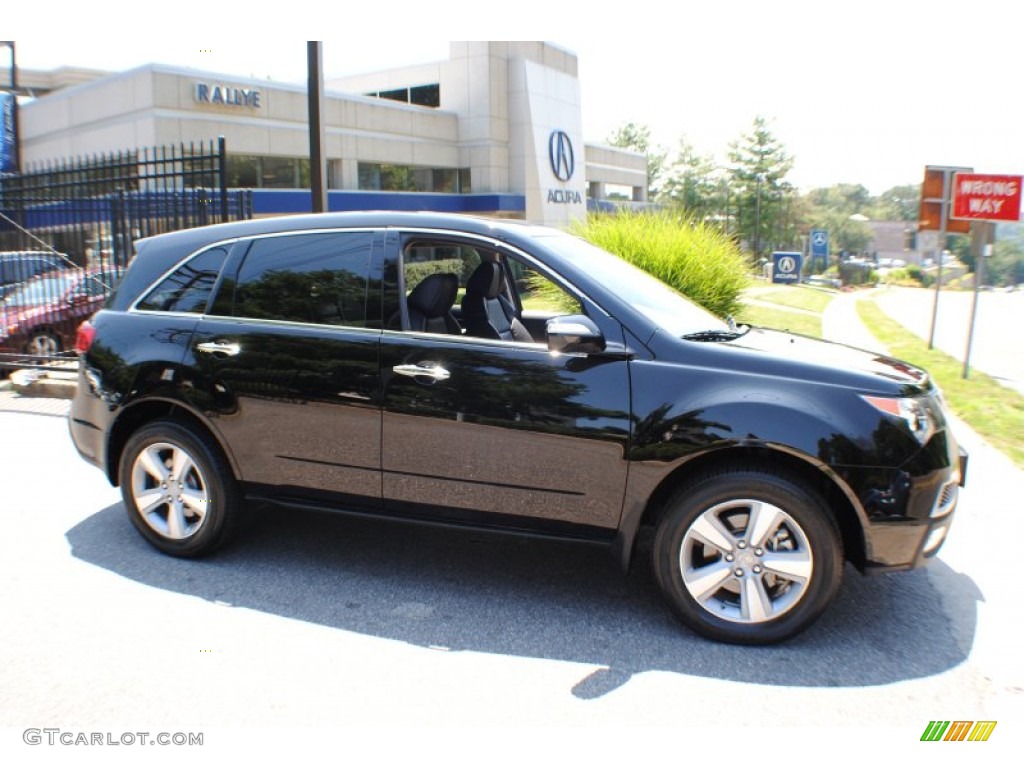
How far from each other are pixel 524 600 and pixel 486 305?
1728 millimetres

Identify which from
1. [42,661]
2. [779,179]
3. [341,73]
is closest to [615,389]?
[42,661]

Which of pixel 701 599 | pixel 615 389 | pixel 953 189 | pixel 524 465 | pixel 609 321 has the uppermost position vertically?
pixel 953 189

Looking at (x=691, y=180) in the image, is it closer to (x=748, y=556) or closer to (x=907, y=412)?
(x=907, y=412)

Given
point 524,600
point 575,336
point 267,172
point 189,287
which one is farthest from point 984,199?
point 267,172

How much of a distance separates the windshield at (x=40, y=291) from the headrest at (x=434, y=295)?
8629 millimetres

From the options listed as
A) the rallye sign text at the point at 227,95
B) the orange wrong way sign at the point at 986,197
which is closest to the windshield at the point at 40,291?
the orange wrong way sign at the point at 986,197

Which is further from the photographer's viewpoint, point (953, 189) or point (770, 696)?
point (953, 189)

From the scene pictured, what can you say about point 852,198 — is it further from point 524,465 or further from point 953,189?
point 524,465

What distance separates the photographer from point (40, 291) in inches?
445

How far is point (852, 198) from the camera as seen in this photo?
180250 millimetres

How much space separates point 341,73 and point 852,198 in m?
155

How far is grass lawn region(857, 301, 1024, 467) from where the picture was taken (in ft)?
25.9

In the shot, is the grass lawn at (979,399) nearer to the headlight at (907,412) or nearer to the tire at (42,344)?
the headlight at (907,412)

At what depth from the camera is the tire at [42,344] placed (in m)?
11.3
